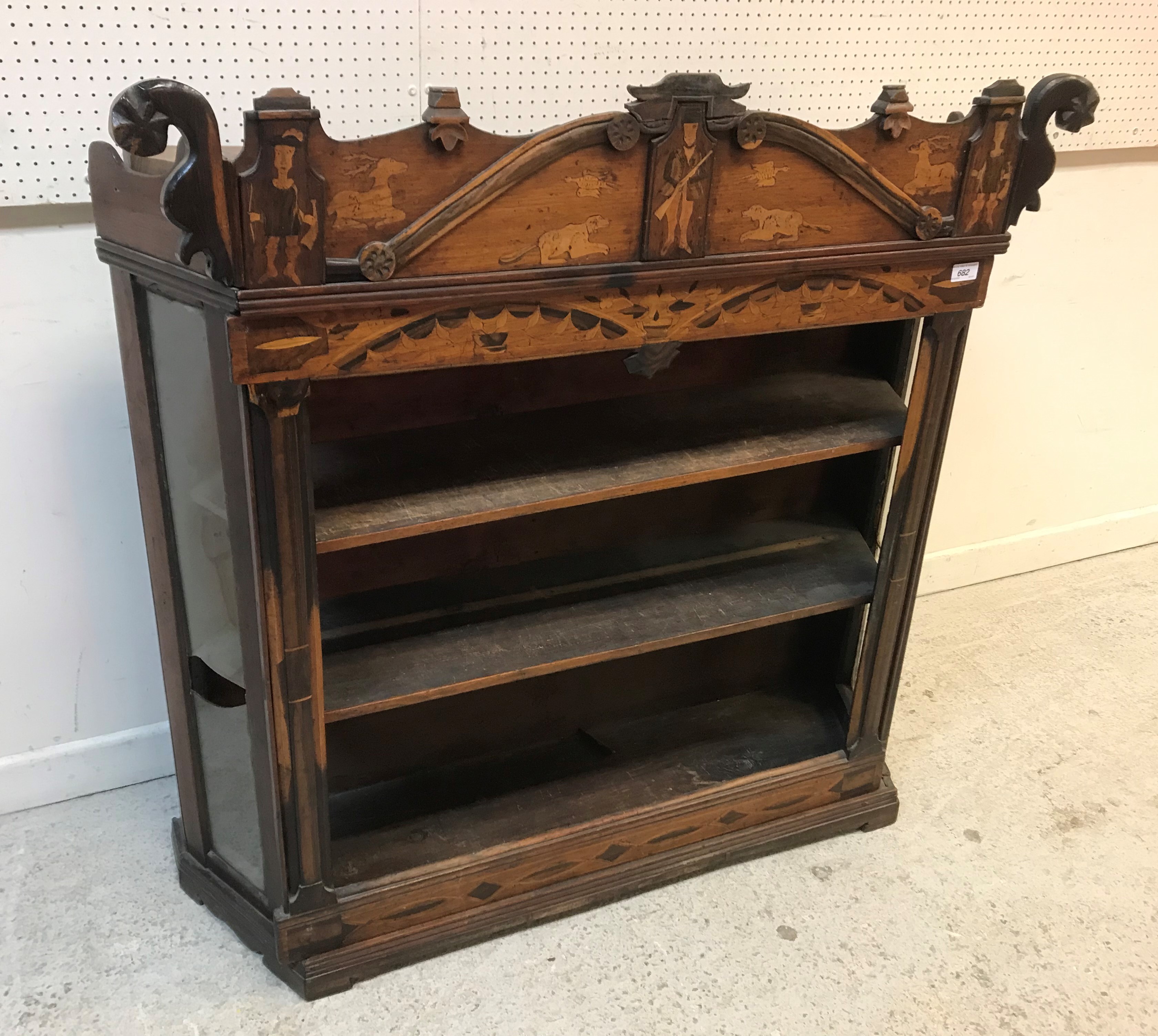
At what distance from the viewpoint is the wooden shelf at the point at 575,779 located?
6.18 feet

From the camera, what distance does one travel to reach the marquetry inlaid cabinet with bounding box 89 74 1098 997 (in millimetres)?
1314

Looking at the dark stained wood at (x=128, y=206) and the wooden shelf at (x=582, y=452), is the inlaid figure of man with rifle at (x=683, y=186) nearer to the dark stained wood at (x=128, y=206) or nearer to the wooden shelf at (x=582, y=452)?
the wooden shelf at (x=582, y=452)

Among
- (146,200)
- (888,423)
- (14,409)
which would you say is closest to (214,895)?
(14,409)

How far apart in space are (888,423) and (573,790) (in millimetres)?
910

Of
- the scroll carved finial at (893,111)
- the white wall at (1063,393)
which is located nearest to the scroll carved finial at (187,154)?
the scroll carved finial at (893,111)

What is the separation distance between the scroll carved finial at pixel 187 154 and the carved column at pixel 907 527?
3.75ft

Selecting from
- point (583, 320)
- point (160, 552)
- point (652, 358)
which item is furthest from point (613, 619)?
point (160, 552)

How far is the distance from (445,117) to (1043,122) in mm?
952

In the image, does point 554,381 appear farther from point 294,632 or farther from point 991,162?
point 991,162

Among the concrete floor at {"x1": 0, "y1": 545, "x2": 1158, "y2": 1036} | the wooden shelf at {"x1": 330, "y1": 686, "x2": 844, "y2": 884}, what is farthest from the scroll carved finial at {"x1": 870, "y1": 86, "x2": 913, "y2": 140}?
the concrete floor at {"x1": 0, "y1": 545, "x2": 1158, "y2": 1036}

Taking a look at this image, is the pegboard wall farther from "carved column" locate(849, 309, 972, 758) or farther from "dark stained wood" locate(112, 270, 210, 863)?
"carved column" locate(849, 309, 972, 758)

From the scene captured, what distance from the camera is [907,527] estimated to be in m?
1.93

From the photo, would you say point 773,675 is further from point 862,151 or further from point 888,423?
point 862,151

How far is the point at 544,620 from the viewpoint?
186cm
